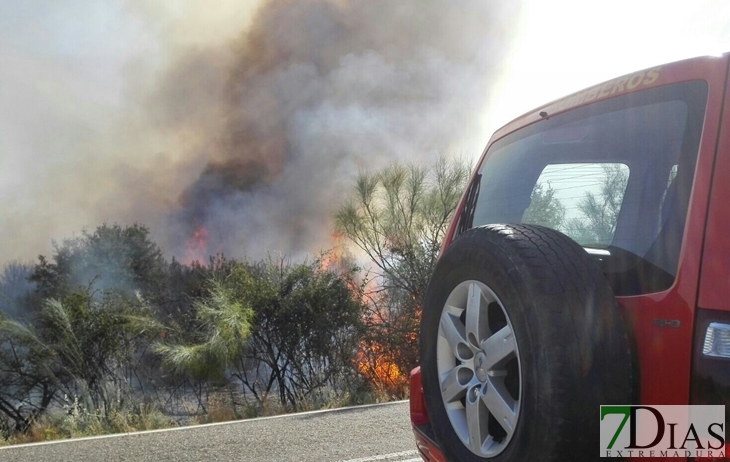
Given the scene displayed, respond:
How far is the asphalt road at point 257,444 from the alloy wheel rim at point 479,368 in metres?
2.53

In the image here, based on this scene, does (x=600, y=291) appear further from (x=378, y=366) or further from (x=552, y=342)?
(x=378, y=366)

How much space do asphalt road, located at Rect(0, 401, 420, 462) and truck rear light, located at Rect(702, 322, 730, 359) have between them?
3.24 metres

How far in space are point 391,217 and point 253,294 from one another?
3.30 meters

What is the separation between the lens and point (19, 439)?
6727 mm

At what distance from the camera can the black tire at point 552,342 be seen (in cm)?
147

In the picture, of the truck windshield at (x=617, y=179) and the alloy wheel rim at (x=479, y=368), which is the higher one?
the truck windshield at (x=617, y=179)

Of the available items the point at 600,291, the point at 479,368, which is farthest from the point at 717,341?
the point at 479,368

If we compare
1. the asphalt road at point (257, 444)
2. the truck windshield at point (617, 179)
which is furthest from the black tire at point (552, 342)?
the asphalt road at point (257, 444)

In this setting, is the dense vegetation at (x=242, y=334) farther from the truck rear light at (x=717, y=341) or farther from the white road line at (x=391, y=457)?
the truck rear light at (x=717, y=341)

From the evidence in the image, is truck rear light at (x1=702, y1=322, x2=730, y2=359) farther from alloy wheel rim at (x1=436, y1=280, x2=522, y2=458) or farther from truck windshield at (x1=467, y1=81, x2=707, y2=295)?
alloy wheel rim at (x1=436, y1=280, x2=522, y2=458)

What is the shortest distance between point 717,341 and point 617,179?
27.4 inches

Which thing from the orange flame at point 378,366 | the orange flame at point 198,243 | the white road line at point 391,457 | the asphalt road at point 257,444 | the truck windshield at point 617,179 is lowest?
the white road line at point 391,457

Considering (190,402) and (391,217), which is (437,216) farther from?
(190,402)

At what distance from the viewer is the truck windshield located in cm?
156
